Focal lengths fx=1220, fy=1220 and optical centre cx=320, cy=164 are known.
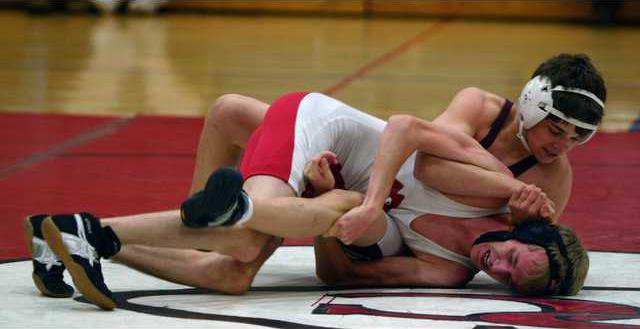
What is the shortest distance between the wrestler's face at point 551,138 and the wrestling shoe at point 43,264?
1.48 m

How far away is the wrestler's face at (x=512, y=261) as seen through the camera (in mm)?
3525

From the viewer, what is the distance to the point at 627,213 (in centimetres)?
503

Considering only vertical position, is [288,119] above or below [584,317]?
above

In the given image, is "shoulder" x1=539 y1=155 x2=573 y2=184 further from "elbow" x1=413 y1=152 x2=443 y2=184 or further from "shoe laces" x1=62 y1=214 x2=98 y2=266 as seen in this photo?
"shoe laces" x1=62 y1=214 x2=98 y2=266

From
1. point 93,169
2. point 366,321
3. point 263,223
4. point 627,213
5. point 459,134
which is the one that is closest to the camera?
point 366,321

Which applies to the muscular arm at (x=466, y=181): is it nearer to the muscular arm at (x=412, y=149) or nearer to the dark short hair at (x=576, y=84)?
the muscular arm at (x=412, y=149)

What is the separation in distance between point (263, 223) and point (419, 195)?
0.65 metres

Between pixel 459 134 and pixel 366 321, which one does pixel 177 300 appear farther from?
pixel 459 134

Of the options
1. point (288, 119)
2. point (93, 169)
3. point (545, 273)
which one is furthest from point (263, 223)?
point (93, 169)

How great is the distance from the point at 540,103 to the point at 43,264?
5.07 ft

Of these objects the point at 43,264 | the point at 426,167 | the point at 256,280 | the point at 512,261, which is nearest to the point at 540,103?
the point at 426,167

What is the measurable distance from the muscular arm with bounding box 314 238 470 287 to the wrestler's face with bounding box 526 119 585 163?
0.46m

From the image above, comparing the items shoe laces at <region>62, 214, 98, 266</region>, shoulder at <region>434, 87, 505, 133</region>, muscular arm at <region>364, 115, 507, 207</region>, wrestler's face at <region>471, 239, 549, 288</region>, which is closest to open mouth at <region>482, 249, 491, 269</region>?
wrestler's face at <region>471, 239, 549, 288</region>

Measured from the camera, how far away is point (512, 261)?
3557 mm
